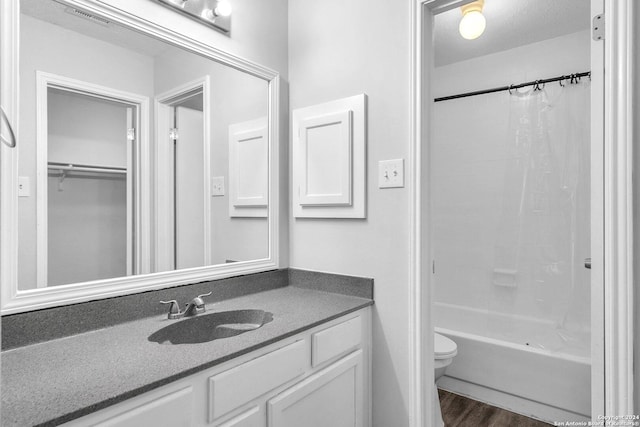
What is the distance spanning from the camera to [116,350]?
1047 millimetres

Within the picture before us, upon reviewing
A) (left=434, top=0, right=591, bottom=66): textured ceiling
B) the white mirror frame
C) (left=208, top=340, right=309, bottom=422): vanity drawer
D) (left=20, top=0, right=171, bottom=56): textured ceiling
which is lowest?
(left=208, top=340, right=309, bottom=422): vanity drawer

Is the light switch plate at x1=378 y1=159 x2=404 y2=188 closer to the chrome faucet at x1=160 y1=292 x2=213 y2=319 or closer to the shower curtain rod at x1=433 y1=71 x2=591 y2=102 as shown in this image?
the chrome faucet at x1=160 y1=292 x2=213 y2=319

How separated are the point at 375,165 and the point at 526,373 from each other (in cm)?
156

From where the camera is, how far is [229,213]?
1735 mm

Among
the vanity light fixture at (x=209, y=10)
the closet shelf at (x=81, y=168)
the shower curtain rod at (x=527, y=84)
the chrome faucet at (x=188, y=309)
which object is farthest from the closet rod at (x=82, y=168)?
the shower curtain rod at (x=527, y=84)

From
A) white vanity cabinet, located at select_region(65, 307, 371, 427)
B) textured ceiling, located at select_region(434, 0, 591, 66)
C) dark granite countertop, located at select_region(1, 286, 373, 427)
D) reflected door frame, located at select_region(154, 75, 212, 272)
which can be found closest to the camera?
dark granite countertop, located at select_region(1, 286, 373, 427)

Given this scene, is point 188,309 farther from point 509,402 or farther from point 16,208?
point 509,402

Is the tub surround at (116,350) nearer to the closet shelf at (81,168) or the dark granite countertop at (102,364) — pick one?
the dark granite countertop at (102,364)

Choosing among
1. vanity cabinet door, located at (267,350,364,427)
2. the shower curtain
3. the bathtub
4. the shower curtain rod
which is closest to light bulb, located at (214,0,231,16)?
vanity cabinet door, located at (267,350,364,427)

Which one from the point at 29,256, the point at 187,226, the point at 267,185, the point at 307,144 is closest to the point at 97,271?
the point at 29,256

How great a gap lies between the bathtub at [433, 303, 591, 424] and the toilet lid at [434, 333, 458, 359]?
23cm

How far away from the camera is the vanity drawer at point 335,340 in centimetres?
133

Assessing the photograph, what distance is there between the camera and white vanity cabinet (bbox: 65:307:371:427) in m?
0.89

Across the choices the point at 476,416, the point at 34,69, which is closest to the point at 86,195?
the point at 34,69
